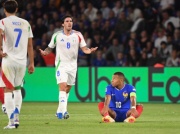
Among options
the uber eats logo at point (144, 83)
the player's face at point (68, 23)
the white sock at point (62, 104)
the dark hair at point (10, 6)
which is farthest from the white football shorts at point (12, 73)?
the uber eats logo at point (144, 83)

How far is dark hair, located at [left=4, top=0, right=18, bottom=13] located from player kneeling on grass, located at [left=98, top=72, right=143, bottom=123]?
274cm

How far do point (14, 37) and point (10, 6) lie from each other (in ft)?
1.80

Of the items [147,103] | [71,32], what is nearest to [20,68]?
[71,32]

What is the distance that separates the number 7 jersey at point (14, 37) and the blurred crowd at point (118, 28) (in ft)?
39.7

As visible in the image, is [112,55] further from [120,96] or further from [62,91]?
[120,96]

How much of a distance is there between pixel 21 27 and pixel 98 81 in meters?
11.3

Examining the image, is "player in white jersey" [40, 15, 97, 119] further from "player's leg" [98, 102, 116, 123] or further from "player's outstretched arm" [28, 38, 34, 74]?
"player's outstretched arm" [28, 38, 34, 74]

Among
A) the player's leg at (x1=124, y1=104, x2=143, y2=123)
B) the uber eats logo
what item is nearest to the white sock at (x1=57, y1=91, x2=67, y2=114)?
the player's leg at (x1=124, y1=104, x2=143, y2=123)

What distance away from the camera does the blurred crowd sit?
2427 centimetres

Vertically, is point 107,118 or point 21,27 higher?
point 21,27

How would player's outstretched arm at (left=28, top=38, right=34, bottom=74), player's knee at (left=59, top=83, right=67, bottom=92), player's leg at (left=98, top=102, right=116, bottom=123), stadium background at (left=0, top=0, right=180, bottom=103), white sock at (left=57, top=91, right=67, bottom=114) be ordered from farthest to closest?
stadium background at (left=0, top=0, right=180, bottom=103), player's knee at (left=59, top=83, right=67, bottom=92), white sock at (left=57, top=91, right=67, bottom=114), player's leg at (left=98, top=102, right=116, bottom=123), player's outstretched arm at (left=28, top=38, right=34, bottom=74)

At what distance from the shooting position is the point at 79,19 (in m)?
26.8

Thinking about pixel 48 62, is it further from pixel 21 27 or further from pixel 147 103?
pixel 21 27

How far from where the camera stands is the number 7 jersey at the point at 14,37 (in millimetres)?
11852
